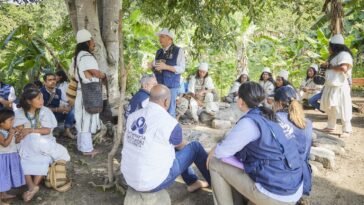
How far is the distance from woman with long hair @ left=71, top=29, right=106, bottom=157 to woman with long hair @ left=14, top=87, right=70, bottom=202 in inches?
36.8

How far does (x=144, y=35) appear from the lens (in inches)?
395

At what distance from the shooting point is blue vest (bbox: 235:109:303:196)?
289 centimetres

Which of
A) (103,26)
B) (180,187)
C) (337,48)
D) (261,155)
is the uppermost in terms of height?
(103,26)

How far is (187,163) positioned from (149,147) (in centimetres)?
63

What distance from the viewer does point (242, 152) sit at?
10.2 feet

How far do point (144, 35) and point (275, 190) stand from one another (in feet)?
25.7

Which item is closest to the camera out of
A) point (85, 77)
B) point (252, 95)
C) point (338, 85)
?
point (252, 95)

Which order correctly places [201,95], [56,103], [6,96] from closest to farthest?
[6,96]
[56,103]
[201,95]

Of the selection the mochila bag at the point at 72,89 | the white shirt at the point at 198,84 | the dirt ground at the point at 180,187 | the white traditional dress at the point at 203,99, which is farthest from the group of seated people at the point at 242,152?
the white shirt at the point at 198,84

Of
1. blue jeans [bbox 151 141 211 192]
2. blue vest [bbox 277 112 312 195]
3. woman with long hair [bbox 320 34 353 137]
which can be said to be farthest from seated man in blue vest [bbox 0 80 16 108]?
woman with long hair [bbox 320 34 353 137]

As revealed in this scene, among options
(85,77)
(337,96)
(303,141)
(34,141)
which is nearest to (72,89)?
(85,77)

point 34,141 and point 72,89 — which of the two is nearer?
point 34,141

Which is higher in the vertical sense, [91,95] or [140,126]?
[91,95]

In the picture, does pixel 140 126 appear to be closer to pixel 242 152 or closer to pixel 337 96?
pixel 242 152
